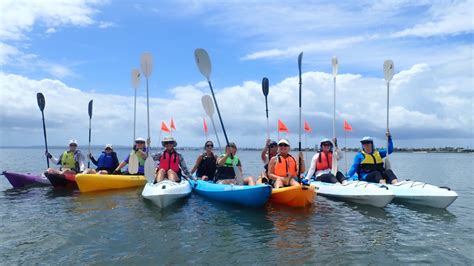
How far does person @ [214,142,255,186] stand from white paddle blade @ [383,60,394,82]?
6.01 m

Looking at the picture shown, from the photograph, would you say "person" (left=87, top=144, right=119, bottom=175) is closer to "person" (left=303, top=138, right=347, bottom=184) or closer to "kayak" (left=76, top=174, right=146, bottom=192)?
"kayak" (left=76, top=174, right=146, bottom=192)

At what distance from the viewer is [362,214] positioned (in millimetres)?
8289

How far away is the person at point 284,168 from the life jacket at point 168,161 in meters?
2.89

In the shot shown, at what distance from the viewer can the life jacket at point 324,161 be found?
35.1 ft

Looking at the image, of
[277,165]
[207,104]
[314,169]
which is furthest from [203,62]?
[314,169]

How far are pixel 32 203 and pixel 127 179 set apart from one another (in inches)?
112

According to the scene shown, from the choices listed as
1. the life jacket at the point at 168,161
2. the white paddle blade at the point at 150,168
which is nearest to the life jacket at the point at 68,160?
the white paddle blade at the point at 150,168

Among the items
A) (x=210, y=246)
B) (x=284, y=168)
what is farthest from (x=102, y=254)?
(x=284, y=168)

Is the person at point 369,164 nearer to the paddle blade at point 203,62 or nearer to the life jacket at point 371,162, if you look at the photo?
the life jacket at point 371,162

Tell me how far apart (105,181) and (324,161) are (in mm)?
6906

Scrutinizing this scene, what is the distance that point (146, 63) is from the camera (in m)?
11.6

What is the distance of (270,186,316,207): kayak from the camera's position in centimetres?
800

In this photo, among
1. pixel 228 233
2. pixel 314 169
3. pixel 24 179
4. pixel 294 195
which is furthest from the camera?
pixel 24 179

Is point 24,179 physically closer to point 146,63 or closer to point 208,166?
point 146,63
